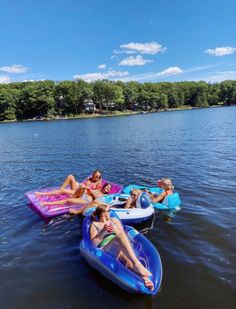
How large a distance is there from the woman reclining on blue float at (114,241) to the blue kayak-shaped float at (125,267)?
11 centimetres

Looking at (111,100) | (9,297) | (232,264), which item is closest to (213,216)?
(232,264)

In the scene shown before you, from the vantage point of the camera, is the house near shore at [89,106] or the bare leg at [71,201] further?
the house near shore at [89,106]

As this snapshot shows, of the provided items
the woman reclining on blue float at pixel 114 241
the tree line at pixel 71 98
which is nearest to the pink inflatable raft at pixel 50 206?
the woman reclining on blue float at pixel 114 241

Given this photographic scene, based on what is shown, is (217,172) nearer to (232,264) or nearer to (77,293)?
(232,264)

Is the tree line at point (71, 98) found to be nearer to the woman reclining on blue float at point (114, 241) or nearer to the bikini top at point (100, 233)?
the woman reclining on blue float at point (114, 241)

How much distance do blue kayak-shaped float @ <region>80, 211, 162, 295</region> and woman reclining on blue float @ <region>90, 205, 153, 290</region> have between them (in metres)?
0.11

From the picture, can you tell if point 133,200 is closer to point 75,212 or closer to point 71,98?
point 75,212

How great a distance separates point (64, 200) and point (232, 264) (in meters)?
5.83

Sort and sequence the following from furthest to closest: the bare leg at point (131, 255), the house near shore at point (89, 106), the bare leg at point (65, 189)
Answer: the house near shore at point (89, 106)
the bare leg at point (65, 189)
the bare leg at point (131, 255)

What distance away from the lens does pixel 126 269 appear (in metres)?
5.61

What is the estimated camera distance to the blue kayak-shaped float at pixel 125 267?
5370 mm

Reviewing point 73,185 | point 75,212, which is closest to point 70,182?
point 73,185

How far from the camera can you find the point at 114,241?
6438mm

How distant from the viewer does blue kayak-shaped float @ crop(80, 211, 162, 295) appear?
537cm
